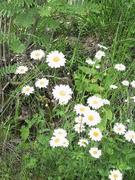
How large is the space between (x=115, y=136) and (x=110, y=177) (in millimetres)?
273

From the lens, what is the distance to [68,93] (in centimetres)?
243

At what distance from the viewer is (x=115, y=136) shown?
2430 millimetres

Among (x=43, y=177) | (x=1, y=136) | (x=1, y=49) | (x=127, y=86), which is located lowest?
(x=43, y=177)

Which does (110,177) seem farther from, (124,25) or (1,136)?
(124,25)

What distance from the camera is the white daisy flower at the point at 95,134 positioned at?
2273 mm

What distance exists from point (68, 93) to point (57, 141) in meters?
0.29

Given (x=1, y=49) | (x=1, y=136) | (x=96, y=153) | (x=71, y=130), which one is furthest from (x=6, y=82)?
(x=96, y=153)

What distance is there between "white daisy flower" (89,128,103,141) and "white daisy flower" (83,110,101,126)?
3cm

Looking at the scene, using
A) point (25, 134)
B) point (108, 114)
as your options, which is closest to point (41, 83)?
point (25, 134)

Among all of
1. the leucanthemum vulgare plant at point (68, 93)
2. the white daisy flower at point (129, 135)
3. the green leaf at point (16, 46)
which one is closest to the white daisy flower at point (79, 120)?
the leucanthemum vulgare plant at point (68, 93)

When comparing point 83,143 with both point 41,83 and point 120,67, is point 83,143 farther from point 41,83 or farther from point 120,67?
point 120,67

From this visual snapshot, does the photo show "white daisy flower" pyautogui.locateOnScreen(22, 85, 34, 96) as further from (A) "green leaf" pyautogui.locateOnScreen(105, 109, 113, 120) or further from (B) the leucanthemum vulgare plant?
(A) "green leaf" pyautogui.locateOnScreen(105, 109, 113, 120)

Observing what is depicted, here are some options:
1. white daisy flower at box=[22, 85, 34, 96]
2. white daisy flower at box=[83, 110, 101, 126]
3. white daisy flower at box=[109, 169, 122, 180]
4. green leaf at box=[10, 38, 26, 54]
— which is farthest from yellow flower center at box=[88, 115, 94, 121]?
green leaf at box=[10, 38, 26, 54]

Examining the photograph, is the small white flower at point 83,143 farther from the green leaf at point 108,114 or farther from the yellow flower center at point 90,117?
the green leaf at point 108,114
